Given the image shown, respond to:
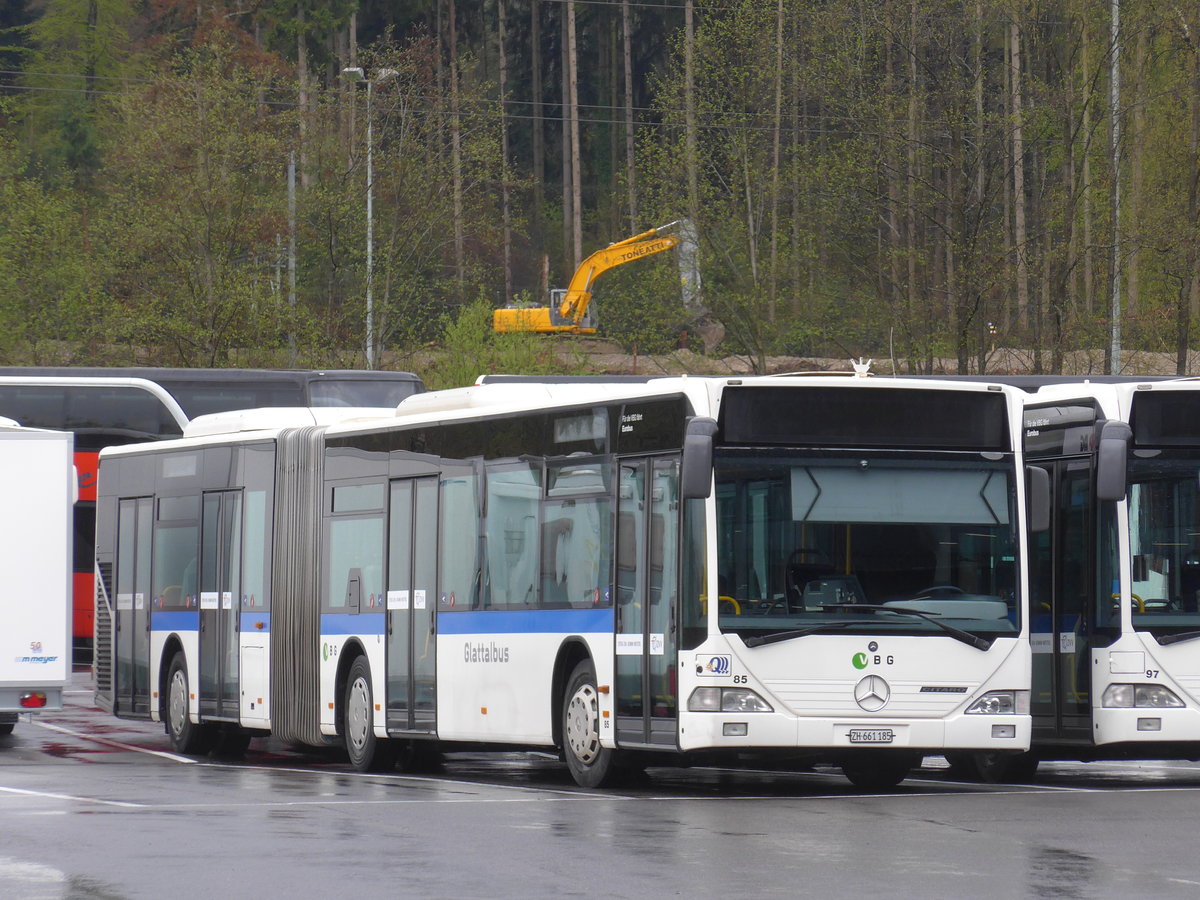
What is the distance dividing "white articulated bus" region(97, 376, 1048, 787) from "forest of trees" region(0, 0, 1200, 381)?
Result: 84.5ft

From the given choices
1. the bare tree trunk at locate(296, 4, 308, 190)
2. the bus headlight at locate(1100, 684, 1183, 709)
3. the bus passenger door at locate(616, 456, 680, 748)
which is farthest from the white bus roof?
the bare tree trunk at locate(296, 4, 308, 190)

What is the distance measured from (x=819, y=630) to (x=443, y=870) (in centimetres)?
467

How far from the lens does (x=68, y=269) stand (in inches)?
1941

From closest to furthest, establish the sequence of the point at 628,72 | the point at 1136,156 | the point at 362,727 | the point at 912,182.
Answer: the point at 362,727
the point at 912,182
the point at 1136,156
the point at 628,72

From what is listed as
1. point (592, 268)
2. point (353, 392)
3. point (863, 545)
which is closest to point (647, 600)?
point (863, 545)

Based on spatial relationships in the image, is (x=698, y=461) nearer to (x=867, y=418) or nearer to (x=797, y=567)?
(x=797, y=567)

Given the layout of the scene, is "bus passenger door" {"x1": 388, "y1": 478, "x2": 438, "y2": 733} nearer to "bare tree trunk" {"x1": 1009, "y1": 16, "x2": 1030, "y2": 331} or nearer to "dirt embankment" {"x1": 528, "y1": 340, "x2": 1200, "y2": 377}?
"dirt embankment" {"x1": 528, "y1": 340, "x2": 1200, "y2": 377}

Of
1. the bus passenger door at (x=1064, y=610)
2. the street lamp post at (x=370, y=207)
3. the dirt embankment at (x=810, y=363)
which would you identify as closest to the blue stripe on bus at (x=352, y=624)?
the bus passenger door at (x=1064, y=610)

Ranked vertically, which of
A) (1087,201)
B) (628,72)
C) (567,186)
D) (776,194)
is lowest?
(1087,201)

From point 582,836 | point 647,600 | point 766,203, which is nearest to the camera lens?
point 582,836

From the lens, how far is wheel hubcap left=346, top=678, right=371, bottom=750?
1861cm

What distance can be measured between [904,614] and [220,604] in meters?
8.52

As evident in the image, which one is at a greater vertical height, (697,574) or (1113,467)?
(1113,467)

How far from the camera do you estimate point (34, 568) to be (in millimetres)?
21406
